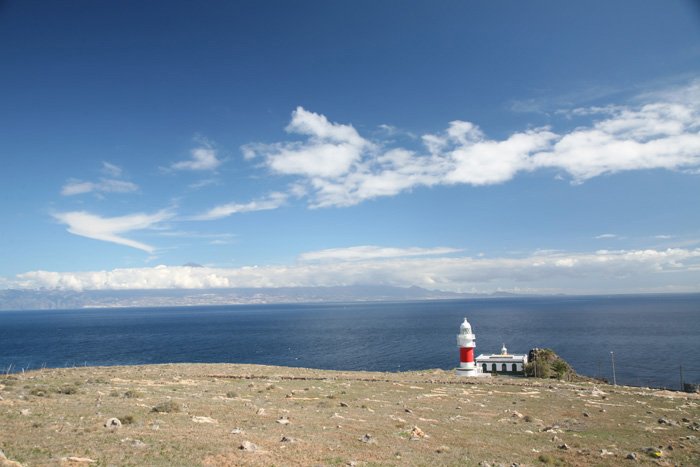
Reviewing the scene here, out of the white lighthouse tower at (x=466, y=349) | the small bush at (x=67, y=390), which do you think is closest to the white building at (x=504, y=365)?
the white lighthouse tower at (x=466, y=349)

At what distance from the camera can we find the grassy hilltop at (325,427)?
49.2 ft

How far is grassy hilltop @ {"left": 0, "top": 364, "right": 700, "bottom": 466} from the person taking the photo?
15.0 m

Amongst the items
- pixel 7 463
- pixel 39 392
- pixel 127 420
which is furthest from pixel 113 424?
pixel 39 392

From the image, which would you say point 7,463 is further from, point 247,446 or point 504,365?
point 504,365

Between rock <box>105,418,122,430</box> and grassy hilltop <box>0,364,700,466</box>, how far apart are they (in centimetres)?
5

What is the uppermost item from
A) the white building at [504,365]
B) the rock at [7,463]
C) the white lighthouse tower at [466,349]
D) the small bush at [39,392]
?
the rock at [7,463]

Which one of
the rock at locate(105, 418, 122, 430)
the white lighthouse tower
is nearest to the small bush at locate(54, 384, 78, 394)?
the rock at locate(105, 418, 122, 430)

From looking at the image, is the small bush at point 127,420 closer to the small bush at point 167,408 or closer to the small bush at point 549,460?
the small bush at point 167,408

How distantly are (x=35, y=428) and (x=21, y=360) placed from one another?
110 metres

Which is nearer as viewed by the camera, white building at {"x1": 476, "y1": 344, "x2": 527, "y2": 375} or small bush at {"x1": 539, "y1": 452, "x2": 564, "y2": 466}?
small bush at {"x1": 539, "y1": 452, "x2": 564, "y2": 466}

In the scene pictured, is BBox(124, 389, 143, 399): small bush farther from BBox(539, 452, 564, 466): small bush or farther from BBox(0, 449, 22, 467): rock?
BBox(539, 452, 564, 466): small bush

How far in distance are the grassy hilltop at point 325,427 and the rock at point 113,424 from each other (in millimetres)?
45

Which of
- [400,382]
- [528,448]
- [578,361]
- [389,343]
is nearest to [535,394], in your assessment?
[400,382]

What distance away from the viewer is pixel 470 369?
59781 mm
